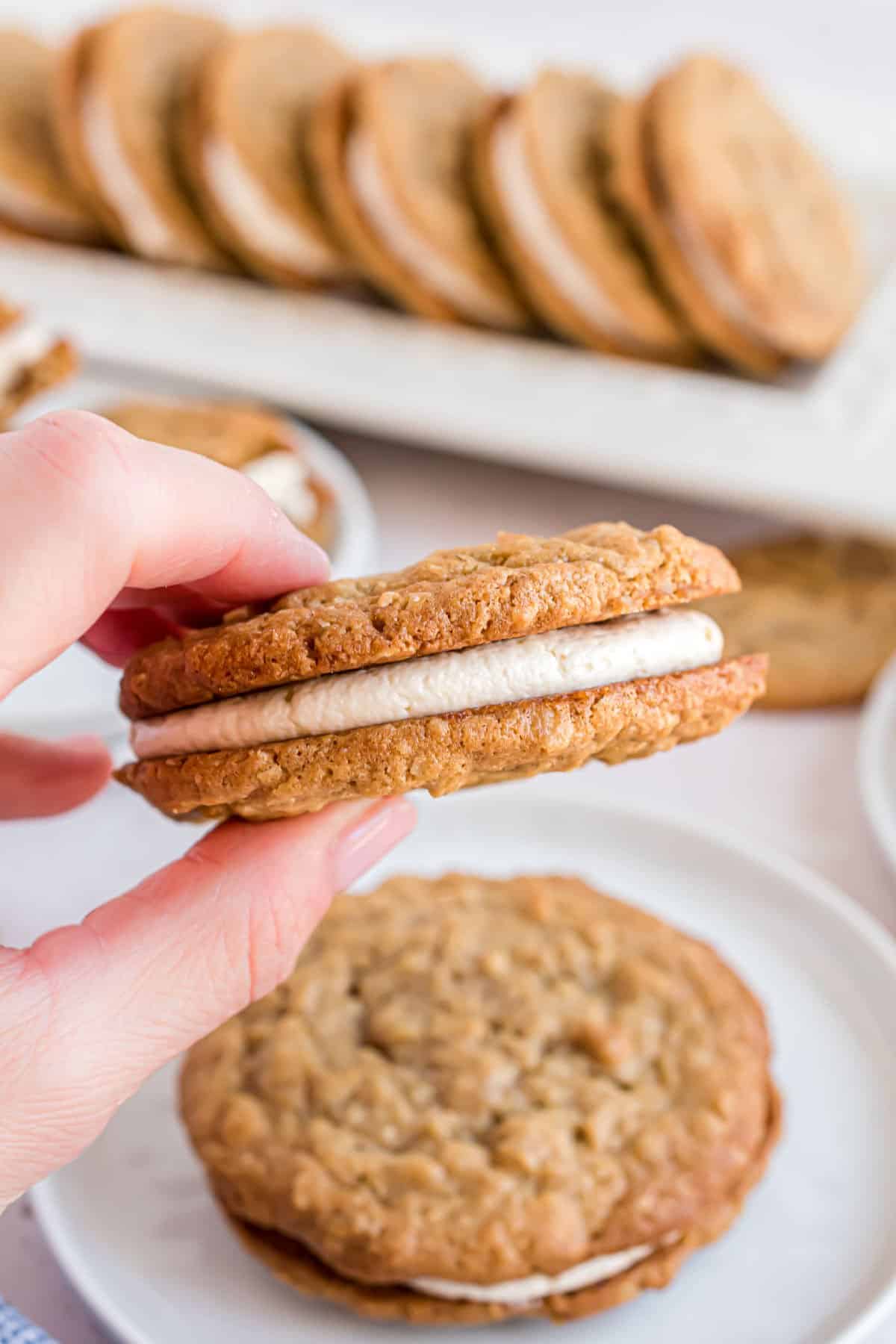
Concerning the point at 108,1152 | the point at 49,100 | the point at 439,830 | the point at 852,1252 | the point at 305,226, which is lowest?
the point at 852,1252

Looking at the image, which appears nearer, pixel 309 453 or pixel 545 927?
pixel 545 927

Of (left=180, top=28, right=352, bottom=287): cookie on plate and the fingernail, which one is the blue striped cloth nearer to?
the fingernail

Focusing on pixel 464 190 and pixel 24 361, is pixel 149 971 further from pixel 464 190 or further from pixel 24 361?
pixel 464 190

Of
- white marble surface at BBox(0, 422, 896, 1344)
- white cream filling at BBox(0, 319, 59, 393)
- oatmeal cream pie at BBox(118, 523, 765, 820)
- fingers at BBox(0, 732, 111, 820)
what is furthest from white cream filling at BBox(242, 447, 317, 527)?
oatmeal cream pie at BBox(118, 523, 765, 820)

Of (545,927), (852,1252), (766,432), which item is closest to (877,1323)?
(852,1252)

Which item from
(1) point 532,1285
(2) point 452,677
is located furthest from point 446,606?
(1) point 532,1285

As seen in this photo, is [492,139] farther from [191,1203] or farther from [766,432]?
[191,1203]
